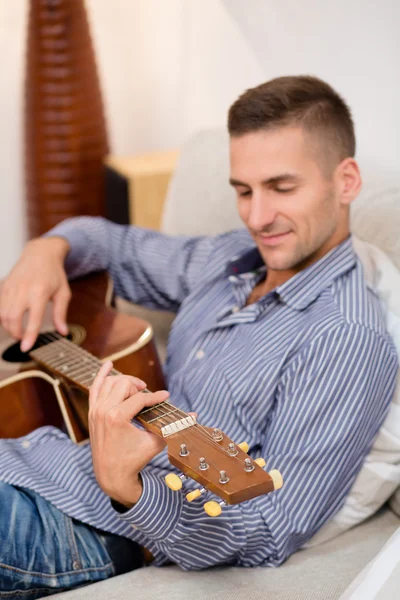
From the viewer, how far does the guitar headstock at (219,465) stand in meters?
0.79

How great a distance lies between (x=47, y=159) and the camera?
2.91m

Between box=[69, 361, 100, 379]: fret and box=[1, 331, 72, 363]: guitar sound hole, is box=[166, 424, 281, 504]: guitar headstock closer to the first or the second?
box=[69, 361, 100, 379]: fret

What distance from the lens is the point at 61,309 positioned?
1.58 meters

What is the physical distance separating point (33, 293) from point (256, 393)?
0.59 metres

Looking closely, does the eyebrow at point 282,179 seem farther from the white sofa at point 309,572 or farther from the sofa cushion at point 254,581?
the sofa cushion at point 254,581

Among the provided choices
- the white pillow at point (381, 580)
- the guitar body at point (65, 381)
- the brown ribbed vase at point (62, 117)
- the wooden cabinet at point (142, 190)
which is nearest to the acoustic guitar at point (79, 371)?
the guitar body at point (65, 381)

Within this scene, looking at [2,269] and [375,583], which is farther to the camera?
[2,269]

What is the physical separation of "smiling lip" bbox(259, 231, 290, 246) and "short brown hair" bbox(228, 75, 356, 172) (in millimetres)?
151

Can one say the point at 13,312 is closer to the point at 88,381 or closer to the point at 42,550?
the point at 88,381

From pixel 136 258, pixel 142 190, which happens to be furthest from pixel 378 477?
pixel 142 190

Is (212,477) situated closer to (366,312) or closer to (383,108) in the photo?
(366,312)

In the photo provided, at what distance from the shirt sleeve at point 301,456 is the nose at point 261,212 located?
9.3 inches

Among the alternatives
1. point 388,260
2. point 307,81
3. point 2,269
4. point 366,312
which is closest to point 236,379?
point 366,312

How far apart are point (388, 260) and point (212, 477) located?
68cm
